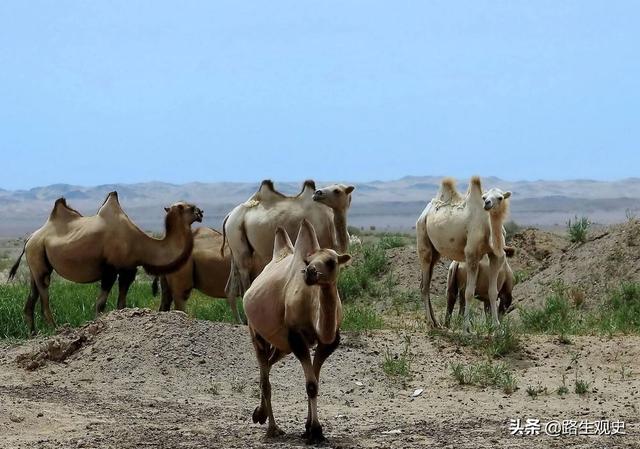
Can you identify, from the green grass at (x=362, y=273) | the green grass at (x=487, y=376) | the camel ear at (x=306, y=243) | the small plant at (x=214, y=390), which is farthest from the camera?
the green grass at (x=362, y=273)

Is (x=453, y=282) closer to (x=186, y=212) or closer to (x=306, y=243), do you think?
(x=186, y=212)

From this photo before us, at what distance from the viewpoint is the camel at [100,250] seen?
16344mm

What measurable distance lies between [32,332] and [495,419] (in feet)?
25.2

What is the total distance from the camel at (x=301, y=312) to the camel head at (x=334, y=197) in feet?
17.6

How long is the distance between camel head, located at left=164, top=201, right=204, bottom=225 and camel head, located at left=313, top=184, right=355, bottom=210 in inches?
101

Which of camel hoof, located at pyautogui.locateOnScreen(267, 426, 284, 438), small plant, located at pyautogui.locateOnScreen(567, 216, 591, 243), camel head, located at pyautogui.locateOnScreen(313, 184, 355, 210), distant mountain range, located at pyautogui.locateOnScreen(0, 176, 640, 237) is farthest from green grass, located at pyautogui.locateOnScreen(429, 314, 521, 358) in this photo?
distant mountain range, located at pyautogui.locateOnScreen(0, 176, 640, 237)

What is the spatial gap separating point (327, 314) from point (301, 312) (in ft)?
1.11

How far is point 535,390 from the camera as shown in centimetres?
1175

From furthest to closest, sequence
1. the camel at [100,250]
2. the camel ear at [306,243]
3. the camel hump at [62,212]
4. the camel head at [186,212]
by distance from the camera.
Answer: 1. the camel head at [186,212]
2. the camel hump at [62,212]
3. the camel at [100,250]
4. the camel ear at [306,243]

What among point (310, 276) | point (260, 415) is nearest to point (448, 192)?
point (260, 415)

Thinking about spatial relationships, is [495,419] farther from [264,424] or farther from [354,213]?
[354,213]

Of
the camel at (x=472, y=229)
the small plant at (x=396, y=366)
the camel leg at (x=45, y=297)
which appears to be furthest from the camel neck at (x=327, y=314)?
the camel leg at (x=45, y=297)

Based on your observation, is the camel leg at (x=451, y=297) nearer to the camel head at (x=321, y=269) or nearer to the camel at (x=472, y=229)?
the camel at (x=472, y=229)

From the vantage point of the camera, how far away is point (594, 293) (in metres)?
18.1
